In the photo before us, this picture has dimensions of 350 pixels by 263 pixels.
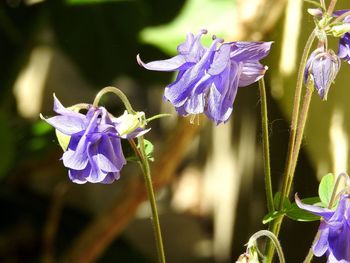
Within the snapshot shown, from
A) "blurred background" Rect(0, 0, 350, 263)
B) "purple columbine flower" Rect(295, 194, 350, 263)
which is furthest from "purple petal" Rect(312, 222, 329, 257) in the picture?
"blurred background" Rect(0, 0, 350, 263)

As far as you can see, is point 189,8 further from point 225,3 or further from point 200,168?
point 200,168

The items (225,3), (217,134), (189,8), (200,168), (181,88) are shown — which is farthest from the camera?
(200,168)

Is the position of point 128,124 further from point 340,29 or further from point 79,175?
point 340,29

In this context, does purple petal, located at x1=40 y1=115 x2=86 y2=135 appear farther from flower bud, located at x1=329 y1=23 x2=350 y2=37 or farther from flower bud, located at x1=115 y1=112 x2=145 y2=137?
A: flower bud, located at x1=329 y1=23 x2=350 y2=37

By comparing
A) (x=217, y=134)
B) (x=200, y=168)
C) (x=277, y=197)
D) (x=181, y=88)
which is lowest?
(x=200, y=168)

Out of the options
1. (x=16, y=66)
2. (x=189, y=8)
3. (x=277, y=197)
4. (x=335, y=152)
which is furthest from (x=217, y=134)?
(x=277, y=197)
